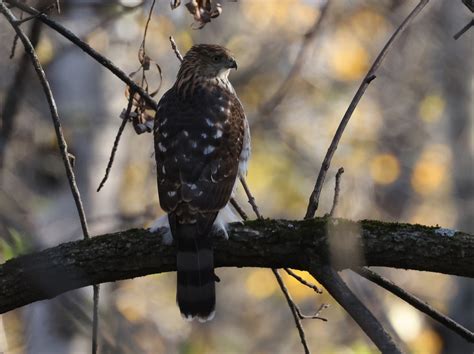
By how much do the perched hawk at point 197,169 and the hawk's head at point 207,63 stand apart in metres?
0.15

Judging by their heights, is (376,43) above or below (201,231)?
above

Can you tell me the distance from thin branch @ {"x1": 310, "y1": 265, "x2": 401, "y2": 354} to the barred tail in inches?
32.0

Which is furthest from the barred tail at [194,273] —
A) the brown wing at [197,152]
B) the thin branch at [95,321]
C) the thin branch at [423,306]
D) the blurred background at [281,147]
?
the blurred background at [281,147]

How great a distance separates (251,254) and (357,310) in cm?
94

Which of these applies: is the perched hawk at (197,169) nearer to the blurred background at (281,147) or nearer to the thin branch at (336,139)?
the thin branch at (336,139)

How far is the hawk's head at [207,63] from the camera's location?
6.32 meters

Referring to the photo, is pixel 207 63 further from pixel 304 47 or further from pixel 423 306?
pixel 423 306

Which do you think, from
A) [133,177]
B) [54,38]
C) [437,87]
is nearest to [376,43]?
[437,87]

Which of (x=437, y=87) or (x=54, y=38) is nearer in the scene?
(x=54, y=38)

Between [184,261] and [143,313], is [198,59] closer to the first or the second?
[184,261]

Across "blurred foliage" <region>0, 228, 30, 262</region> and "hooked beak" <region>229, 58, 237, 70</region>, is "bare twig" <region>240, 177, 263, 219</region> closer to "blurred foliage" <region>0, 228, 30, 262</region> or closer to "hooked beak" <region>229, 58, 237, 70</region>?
"blurred foliage" <region>0, 228, 30, 262</region>

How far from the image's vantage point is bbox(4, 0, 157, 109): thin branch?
455 cm

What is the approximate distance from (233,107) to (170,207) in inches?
36.8

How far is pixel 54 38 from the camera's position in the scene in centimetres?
958
